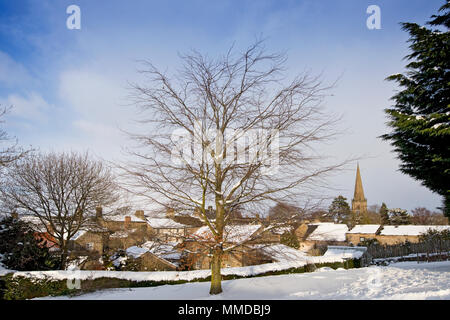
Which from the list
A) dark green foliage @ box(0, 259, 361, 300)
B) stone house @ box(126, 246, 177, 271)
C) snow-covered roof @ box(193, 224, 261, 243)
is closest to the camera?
snow-covered roof @ box(193, 224, 261, 243)

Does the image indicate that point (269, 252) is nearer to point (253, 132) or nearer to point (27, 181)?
point (253, 132)

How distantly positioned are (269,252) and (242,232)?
0.96 metres

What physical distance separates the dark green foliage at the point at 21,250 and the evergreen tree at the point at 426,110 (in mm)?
20725

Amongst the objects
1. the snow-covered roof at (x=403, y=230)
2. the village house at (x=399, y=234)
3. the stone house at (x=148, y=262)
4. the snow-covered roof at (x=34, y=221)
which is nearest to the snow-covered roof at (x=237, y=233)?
the stone house at (x=148, y=262)

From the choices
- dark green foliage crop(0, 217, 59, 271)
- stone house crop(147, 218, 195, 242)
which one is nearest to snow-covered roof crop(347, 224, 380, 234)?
dark green foliage crop(0, 217, 59, 271)

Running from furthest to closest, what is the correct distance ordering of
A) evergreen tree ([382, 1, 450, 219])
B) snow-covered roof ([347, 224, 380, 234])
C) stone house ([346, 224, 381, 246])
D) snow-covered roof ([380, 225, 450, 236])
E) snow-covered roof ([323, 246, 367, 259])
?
snow-covered roof ([347, 224, 380, 234])
stone house ([346, 224, 381, 246])
snow-covered roof ([380, 225, 450, 236])
snow-covered roof ([323, 246, 367, 259])
evergreen tree ([382, 1, 450, 219])

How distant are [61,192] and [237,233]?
1534 centimetres

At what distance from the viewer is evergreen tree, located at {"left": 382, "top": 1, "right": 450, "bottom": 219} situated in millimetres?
10695

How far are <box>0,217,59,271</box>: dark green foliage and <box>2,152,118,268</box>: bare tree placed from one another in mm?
798

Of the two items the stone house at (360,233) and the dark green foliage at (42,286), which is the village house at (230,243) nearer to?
the dark green foliage at (42,286)

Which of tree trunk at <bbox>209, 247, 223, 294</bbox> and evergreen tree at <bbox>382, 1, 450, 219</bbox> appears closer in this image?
tree trunk at <bbox>209, 247, 223, 294</bbox>

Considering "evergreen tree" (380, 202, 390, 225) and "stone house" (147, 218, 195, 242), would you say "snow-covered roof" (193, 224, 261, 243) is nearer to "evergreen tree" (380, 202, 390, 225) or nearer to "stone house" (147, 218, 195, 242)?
"stone house" (147, 218, 195, 242)

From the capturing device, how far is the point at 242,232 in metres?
8.02

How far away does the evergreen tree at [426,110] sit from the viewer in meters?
10.7
